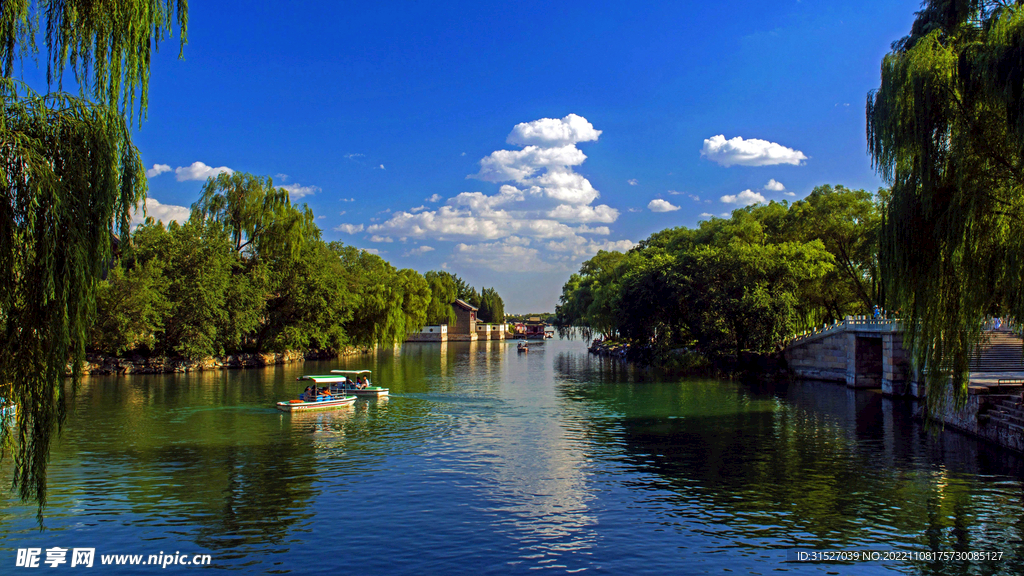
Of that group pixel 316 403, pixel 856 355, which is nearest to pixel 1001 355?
pixel 856 355

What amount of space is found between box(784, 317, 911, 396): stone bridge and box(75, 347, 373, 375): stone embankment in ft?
148

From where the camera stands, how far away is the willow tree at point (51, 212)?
7051 millimetres

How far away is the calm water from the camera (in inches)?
473

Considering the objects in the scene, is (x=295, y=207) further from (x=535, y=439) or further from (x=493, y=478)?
(x=493, y=478)

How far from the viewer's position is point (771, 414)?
91.7 ft

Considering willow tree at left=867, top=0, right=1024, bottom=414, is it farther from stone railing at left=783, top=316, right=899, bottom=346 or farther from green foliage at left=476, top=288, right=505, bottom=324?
green foliage at left=476, top=288, right=505, bottom=324

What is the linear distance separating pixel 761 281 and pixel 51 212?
46578mm

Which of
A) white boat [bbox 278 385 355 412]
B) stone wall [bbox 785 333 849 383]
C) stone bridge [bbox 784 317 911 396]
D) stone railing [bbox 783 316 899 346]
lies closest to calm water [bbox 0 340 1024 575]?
white boat [bbox 278 385 355 412]

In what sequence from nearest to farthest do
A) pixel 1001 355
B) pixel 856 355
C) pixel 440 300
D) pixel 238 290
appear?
pixel 1001 355 < pixel 856 355 < pixel 238 290 < pixel 440 300

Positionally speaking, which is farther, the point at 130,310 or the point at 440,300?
the point at 440,300

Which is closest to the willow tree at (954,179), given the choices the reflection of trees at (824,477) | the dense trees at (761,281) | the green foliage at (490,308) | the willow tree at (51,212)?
the reflection of trees at (824,477)

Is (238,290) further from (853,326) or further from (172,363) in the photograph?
(853,326)

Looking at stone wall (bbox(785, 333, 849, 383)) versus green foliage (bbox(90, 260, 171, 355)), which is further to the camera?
green foliage (bbox(90, 260, 171, 355))

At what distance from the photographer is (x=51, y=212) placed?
7195mm
